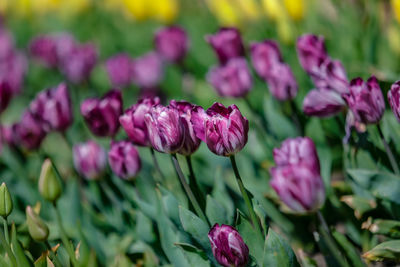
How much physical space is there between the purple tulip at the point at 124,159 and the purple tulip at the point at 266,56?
54 centimetres

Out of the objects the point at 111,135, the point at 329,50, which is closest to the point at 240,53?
the point at 329,50

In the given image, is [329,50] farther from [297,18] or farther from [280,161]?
[280,161]

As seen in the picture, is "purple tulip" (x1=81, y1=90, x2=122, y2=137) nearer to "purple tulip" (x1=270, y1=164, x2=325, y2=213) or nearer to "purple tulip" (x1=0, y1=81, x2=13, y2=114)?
"purple tulip" (x1=0, y1=81, x2=13, y2=114)

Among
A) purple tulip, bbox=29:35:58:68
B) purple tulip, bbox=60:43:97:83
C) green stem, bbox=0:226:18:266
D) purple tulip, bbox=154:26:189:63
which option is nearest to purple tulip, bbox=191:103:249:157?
green stem, bbox=0:226:18:266

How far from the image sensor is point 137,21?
13.0 feet

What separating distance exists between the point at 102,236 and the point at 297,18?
1617 millimetres

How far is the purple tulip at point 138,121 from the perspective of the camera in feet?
4.05

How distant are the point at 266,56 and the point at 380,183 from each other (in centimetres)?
66

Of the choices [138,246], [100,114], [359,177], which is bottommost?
[138,246]

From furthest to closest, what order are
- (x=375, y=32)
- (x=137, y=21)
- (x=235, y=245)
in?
(x=137, y=21), (x=375, y=32), (x=235, y=245)

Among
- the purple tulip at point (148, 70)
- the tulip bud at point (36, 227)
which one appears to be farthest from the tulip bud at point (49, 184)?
the purple tulip at point (148, 70)

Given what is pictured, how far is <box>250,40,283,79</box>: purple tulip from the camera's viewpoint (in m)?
1.68

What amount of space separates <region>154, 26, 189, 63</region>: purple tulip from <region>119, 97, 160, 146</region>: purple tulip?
120cm

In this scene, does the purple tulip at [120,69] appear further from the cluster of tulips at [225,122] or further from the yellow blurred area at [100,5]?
the yellow blurred area at [100,5]
